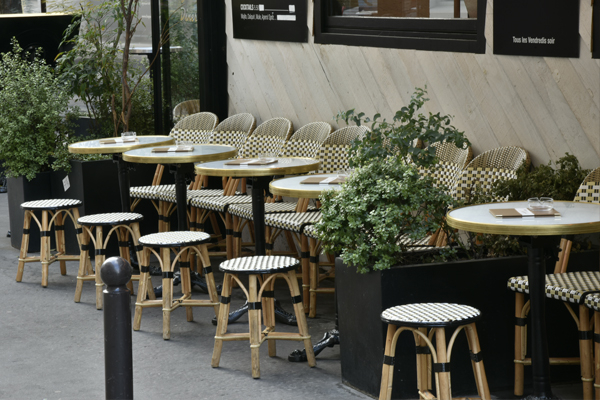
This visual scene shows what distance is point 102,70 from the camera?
732cm

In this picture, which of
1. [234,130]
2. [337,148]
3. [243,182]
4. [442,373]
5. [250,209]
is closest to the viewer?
[442,373]

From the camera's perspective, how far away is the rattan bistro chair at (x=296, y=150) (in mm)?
5723

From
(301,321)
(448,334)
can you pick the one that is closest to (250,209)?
(301,321)

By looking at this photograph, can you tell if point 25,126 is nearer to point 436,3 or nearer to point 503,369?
point 436,3

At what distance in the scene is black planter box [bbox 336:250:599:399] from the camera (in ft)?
11.7

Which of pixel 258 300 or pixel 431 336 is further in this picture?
pixel 258 300

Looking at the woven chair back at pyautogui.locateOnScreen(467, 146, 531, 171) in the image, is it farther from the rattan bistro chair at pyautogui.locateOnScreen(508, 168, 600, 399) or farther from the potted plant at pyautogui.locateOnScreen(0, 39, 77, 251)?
the potted plant at pyautogui.locateOnScreen(0, 39, 77, 251)

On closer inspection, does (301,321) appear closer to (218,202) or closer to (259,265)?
(259,265)

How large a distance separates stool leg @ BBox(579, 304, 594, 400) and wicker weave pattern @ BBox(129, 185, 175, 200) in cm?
361

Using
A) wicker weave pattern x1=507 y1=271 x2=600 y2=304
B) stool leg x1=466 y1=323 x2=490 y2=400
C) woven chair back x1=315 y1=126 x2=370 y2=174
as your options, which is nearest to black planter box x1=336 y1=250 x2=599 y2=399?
wicker weave pattern x1=507 y1=271 x2=600 y2=304

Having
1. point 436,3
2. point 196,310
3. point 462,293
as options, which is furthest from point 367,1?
point 462,293

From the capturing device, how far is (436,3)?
5.34m

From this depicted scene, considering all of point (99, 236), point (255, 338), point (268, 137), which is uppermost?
point (268, 137)

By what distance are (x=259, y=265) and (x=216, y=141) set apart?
3.20 metres
